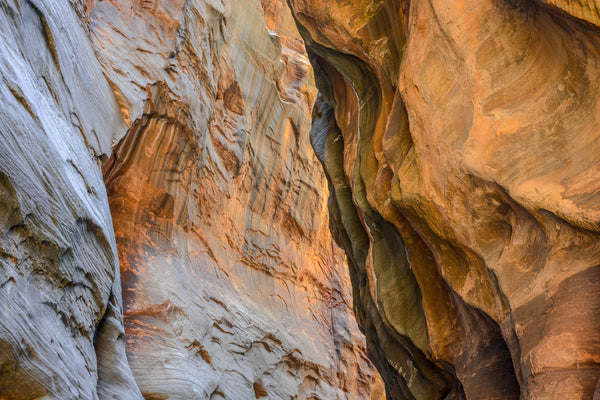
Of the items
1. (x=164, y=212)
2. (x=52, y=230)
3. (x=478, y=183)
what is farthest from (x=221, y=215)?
(x=478, y=183)

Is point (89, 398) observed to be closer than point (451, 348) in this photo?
Yes

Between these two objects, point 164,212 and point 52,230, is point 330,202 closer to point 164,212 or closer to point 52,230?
point 164,212

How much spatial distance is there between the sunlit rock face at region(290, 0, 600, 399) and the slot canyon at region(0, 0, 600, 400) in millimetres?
23

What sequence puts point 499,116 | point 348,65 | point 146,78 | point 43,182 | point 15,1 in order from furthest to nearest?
point 146,78
point 348,65
point 15,1
point 43,182
point 499,116

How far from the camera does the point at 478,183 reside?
5.91m

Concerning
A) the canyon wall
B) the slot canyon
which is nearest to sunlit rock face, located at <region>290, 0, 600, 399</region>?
the slot canyon

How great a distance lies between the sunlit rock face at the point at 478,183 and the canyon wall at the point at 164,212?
4.11 metres

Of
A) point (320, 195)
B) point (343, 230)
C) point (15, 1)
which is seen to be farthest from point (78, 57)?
point (320, 195)

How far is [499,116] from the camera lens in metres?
5.79

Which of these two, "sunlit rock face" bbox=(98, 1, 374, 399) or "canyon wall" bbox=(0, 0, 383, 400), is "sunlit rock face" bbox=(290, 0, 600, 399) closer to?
"canyon wall" bbox=(0, 0, 383, 400)

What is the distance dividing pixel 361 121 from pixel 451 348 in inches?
155

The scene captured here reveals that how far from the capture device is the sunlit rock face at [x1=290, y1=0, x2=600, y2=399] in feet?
15.8

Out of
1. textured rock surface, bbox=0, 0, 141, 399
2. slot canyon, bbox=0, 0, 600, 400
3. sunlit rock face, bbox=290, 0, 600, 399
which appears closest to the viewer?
sunlit rock face, bbox=290, 0, 600, 399

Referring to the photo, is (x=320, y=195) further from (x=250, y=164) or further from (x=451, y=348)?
(x=451, y=348)
